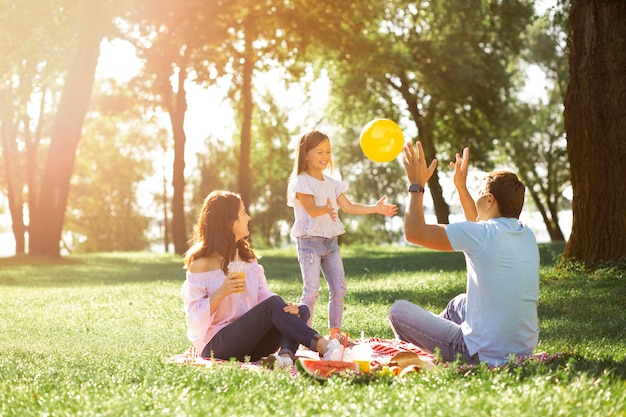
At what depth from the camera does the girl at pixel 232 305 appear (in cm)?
690

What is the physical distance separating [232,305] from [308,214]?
1811 mm

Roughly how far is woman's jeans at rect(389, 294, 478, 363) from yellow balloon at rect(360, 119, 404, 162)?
6.65 feet

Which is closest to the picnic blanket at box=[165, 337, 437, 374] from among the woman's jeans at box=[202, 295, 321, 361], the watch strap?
the woman's jeans at box=[202, 295, 321, 361]

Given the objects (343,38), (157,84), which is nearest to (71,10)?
(157,84)

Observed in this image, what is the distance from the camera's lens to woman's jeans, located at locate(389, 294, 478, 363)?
6.49 meters

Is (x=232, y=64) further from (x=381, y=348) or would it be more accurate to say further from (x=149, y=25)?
(x=381, y=348)

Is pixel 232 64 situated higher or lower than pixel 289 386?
higher

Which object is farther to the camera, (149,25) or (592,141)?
(149,25)

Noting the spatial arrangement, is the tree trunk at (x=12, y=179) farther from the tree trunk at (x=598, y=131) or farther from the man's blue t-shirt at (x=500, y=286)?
the man's blue t-shirt at (x=500, y=286)

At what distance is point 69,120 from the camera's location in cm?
2400

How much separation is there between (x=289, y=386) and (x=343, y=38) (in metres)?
25.2

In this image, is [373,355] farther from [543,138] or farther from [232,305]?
[543,138]

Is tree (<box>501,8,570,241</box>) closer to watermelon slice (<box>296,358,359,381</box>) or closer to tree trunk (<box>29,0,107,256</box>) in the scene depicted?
tree trunk (<box>29,0,107,256</box>)

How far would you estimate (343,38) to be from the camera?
29688mm
